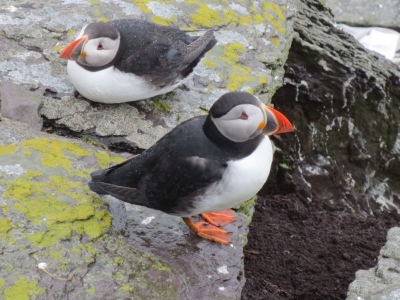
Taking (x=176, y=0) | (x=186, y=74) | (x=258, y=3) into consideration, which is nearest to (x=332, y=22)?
(x=258, y=3)

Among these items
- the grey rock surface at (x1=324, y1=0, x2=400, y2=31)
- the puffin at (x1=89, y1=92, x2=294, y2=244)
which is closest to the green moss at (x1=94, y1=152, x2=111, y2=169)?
the puffin at (x1=89, y1=92, x2=294, y2=244)

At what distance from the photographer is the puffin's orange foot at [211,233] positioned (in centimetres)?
358

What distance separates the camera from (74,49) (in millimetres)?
4086

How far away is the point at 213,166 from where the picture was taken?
10.7 ft

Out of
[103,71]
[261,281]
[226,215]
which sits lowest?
[261,281]

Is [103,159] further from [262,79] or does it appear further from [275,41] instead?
[275,41]

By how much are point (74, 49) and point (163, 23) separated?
1.14 meters

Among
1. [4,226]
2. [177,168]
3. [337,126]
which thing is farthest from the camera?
[337,126]

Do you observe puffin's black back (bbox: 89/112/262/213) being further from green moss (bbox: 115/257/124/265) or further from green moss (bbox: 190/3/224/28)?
green moss (bbox: 190/3/224/28)

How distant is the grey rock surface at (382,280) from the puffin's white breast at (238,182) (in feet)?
2.29

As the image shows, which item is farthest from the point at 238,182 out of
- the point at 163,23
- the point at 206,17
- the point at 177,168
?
the point at 206,17

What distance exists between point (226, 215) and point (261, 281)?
2.33 ft

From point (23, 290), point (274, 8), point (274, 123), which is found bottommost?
point (23, 290)

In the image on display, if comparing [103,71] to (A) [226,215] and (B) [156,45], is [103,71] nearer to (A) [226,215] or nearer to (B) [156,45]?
(B) [156,45]
